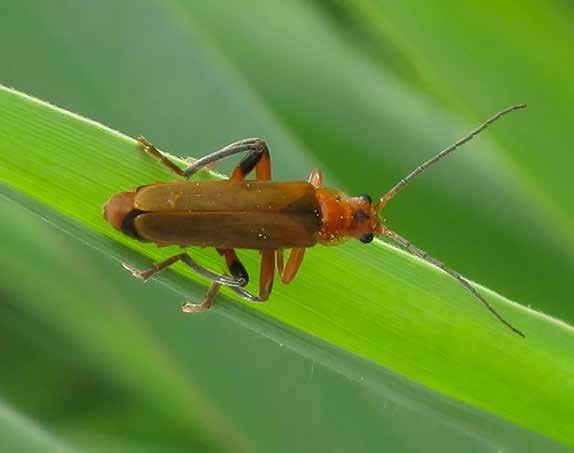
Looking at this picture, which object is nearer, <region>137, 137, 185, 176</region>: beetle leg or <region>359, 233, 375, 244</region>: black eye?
<region>137, 137, 185, 176</region>: beetle leg

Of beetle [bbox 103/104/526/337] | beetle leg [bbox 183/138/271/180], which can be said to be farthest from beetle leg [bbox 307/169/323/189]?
beetle leg [bbox 183/138/271/180]

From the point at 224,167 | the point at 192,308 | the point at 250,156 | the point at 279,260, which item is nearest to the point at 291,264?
the point at 279,260

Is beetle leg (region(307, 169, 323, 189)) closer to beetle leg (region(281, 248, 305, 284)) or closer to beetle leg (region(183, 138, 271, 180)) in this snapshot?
beetle leg (region(183, 138, 271, 180))

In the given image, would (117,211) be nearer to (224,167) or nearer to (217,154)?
(217,154)

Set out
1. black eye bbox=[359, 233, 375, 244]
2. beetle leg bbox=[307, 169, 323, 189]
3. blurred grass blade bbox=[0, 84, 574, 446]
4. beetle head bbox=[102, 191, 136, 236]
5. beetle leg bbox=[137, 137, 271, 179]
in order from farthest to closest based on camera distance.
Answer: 1. beetle leg bbox=[307, 169, 323, 189]
2. black eye bbox=[359, 233, 375, 244]
3. beetle leg bbox=[137, 137, 271, 179]
4. beetle head bbox=[102, 191, 136, 236]
5. blurred grass blade bbox=[0, 84, 574, 446]

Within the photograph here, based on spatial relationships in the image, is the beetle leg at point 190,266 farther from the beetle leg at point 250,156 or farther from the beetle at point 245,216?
the beetle leg at point 250,156
